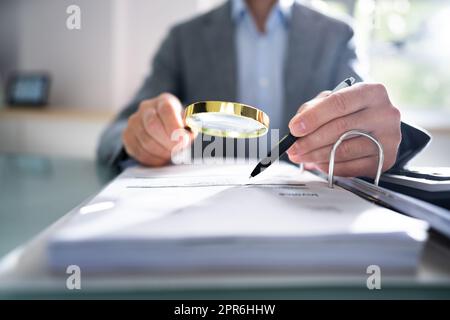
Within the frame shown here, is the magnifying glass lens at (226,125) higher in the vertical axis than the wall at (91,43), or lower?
lower

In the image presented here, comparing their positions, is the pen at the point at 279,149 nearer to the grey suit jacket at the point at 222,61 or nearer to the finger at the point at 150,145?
the finger at the point at 150,145

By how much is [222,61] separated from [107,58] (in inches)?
40.7

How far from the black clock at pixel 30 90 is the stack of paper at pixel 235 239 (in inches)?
69.0

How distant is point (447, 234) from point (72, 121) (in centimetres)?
154

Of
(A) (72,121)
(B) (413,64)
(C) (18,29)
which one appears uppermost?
(C) (18,29)

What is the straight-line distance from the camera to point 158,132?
0.48m

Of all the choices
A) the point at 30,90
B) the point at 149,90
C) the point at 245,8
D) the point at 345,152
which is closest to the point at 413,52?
the point at 245,8

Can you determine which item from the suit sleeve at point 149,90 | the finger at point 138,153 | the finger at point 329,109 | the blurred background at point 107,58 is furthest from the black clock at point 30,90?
the finger at point 329,109

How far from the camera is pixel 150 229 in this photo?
0.67 feet

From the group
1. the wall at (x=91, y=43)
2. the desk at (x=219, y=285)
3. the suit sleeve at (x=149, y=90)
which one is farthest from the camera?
→ the wall at (x=91, y=43)

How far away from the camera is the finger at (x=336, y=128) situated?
1.18 ft

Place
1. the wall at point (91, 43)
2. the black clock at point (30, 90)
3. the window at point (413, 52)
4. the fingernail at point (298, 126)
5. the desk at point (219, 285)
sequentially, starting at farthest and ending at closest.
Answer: the black clock at point (30, 90), the wall at point (91, 43), the window at point (413, 52), the fingernail at point (298, 126), the desk at point (219, 285)

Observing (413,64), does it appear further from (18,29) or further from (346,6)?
(18,29)

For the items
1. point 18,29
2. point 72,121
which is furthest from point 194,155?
point 18,29
